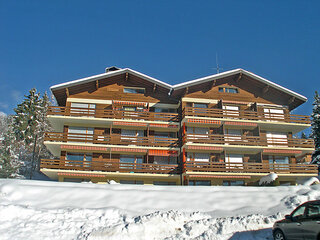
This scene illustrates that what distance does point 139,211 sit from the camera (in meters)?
13.7

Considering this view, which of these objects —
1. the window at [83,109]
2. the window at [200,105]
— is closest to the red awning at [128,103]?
the window at [83,109]

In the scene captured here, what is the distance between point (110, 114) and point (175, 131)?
6884 millimetres

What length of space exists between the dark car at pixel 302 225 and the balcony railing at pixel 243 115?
18049 millimetres

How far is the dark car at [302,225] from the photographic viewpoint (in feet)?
30.1

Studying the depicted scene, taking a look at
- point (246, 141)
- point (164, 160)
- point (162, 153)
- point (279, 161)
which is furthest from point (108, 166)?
point (279, 161)

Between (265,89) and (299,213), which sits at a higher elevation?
(265,89)

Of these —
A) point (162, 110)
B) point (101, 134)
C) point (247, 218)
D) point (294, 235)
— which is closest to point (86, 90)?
point (101, 134)

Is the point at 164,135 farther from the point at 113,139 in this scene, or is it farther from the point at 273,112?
the point at 273,112

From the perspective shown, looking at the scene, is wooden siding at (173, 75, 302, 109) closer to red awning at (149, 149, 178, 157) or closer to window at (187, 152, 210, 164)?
window at (187, 152, 210, 164)

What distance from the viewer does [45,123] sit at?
53.3 meters

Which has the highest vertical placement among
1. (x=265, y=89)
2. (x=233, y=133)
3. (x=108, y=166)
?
(x=265, y=89)

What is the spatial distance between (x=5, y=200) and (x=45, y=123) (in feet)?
136

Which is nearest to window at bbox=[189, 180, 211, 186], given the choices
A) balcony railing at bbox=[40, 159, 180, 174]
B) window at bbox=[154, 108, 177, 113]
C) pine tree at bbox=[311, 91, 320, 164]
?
balcony railing at bbox=[40, 159, 180, 174]

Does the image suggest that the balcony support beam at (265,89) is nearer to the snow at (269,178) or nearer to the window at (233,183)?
the window at (233,183)
